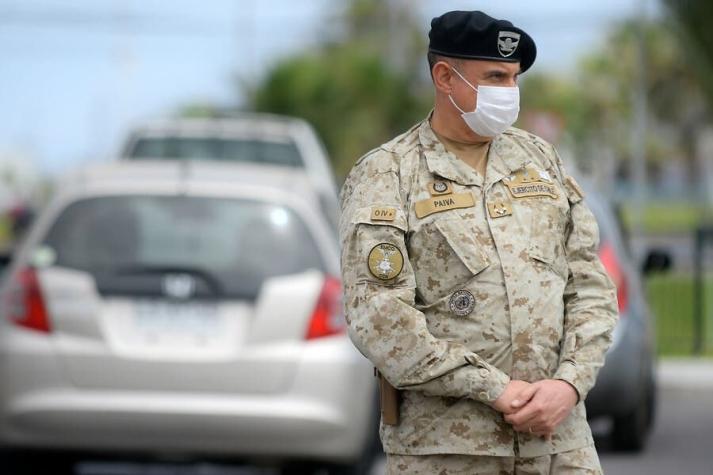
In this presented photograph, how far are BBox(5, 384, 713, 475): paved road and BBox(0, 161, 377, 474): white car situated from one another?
2.11ft

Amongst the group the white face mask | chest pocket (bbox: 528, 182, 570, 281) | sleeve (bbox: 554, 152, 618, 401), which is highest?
the white face mask

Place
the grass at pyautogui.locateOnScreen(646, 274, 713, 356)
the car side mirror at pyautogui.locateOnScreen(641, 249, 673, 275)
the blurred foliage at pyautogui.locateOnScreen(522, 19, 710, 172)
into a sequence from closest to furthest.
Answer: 1. the car side mirror at pyautogui.locateOnScreen(641, 249, 673, 275)
2. the grass at pyautogui.locateOnScreen(646, 274, 713, 356)
3. the blurred foliage at pyautogui.locateOnScreen(522, 19, 710, 172)

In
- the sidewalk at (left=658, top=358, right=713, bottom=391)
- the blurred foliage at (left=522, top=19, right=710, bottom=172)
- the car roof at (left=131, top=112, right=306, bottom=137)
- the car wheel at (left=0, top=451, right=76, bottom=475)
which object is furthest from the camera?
the blurred foliage at (left=522, top=19, right=710, bottom=172)

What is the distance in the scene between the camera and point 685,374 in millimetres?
13438

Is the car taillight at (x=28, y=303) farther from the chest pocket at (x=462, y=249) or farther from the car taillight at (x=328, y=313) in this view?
the chest pocket at (x=462, y=249)

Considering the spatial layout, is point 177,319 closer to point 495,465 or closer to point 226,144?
point 495,465

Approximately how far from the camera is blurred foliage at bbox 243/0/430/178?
42906 millimetres

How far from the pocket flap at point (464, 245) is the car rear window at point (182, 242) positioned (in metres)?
3.48

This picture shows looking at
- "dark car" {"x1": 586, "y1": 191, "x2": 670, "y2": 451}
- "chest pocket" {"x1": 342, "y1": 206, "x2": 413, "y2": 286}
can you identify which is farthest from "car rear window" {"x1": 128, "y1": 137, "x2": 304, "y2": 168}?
"chest pocket" {"x1": 342, "y1": 206, "x2": 413, "y2": 286}

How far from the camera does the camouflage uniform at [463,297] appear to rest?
13.0 ft

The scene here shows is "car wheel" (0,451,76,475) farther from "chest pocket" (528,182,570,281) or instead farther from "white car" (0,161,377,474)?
"chest pocket" (528,182,570,281)

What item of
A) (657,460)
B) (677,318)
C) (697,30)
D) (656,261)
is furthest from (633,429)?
(697,30)

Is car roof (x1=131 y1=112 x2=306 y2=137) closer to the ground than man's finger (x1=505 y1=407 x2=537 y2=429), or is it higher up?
closer to the ground

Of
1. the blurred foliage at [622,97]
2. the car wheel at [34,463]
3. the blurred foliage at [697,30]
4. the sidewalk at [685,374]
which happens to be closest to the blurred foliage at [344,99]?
the blurred foliage at [697,30]
